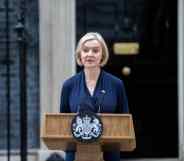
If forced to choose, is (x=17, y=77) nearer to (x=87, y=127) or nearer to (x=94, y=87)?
(x=94, y=87)

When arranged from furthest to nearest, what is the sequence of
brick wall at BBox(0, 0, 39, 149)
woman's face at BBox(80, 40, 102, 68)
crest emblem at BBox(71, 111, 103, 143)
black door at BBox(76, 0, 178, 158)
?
black door at BBox(76, 0, 178, 158)
brick wall at BBox(0, 0, 39, 149)
woman's face at BBox(80, 40, 102, 68)
crest emblem at BBox(71, 111, 103, 143)

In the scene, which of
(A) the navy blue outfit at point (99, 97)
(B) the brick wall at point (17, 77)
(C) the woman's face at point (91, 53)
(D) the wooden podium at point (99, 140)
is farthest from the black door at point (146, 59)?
(D) the wooden podium at point (99, 140)

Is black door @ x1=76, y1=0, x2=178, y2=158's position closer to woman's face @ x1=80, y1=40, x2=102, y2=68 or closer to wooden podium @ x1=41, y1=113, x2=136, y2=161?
woman's face @ x1=80, y1=40, x2=102, y2=68

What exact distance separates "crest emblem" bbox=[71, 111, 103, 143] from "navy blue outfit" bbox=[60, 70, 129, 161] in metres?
0.14

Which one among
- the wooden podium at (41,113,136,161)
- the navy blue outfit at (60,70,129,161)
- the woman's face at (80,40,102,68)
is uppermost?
the woman's face at (80,40,102,68)

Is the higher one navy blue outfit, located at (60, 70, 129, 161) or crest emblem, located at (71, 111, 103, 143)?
navy blue outfit, located at (60, 70, 129, 161)

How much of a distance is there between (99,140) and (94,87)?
Answer: 37 cm

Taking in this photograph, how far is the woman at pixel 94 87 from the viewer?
4047mm

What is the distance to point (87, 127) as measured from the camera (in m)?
3.87

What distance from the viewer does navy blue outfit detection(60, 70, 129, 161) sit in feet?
13.4

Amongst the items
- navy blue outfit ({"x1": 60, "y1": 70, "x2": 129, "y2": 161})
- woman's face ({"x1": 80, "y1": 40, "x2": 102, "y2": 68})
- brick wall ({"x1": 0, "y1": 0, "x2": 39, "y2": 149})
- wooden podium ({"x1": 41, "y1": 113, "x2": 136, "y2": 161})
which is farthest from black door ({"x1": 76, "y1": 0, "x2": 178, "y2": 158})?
wooden podium ({"x1": 41, "y1": 113, "x2": 136, "y2": 161})

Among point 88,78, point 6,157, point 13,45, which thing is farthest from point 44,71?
point 88,78

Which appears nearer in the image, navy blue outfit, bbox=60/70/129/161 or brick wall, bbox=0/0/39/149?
navy blue outfit, bbox=60/70/129/161

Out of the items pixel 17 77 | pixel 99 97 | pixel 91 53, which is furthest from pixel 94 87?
pixel 17 77
